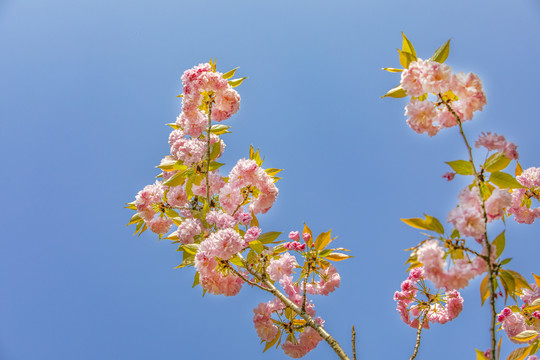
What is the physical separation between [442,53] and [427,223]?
36.9 inches

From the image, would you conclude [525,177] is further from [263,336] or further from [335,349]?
[263,336]

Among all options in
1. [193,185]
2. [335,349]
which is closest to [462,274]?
[335,349]

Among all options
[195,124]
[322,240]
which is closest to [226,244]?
[322,240]

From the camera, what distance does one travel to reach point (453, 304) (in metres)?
2.42

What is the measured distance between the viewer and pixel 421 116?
188 cm

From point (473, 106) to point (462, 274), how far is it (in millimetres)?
841

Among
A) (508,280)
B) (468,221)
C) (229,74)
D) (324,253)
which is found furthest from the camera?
(229,74)

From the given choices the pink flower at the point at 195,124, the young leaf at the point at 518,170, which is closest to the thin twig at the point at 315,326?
the pink flower at the point at 195,124

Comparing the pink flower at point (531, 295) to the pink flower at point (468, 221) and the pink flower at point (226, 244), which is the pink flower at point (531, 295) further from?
the pink flower at point (226, 244)

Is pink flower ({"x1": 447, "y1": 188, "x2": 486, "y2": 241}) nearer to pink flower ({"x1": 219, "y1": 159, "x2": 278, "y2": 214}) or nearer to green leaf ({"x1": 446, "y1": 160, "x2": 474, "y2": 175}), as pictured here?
green leaf ({"x1": 446, "y1": 160, "x2": 474, "y2": 175})

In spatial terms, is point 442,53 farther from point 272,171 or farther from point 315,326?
point 315,326

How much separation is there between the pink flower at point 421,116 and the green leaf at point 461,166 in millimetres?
330

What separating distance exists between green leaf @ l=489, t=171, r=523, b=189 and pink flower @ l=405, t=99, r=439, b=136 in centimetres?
42

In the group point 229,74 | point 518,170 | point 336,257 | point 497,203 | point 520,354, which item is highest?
point 229,74
